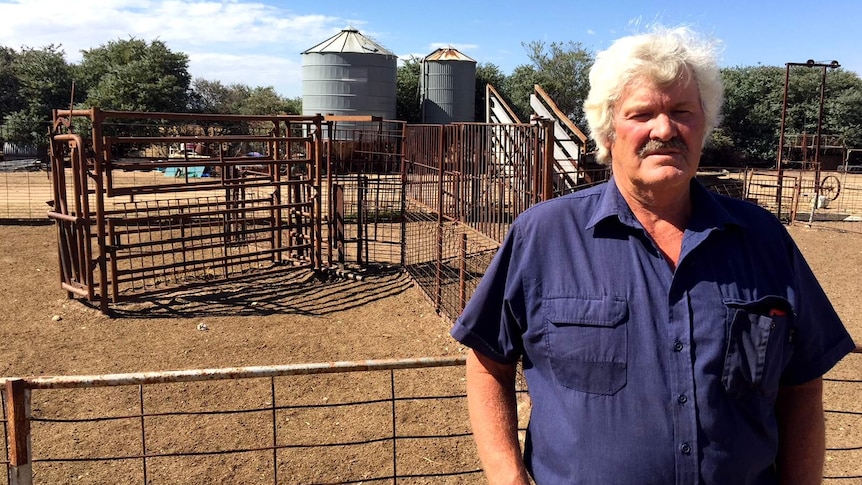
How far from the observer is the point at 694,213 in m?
1.78

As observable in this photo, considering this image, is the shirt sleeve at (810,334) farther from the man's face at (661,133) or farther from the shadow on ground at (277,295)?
the shadow on ground at (277,295)

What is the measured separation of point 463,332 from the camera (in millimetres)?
1786

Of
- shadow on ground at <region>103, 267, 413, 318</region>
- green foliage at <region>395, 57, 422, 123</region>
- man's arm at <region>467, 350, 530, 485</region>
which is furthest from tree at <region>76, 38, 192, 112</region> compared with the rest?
man's arm at <region>467, 350, 530, 485</region>

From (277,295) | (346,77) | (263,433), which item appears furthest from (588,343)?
(346,77)

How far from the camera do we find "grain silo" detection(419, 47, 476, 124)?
32.8m

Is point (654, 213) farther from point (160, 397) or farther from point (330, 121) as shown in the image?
point (330, 121)

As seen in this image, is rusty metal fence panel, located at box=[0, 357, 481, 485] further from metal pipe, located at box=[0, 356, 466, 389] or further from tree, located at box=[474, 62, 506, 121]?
tree, located at box=[474, 62, 506, 121]

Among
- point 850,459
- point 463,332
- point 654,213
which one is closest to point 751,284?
point 654,213

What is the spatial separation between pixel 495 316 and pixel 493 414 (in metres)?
0.28

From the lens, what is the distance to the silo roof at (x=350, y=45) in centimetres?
2967

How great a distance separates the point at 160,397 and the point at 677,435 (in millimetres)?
5073

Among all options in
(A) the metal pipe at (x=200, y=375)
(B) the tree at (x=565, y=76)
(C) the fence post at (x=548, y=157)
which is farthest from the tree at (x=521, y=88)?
(A) the metal pipe at (x=200, y=375)

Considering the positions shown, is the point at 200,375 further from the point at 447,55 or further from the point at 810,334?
the point at 447,55

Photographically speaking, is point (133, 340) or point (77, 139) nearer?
point (133, 340)
